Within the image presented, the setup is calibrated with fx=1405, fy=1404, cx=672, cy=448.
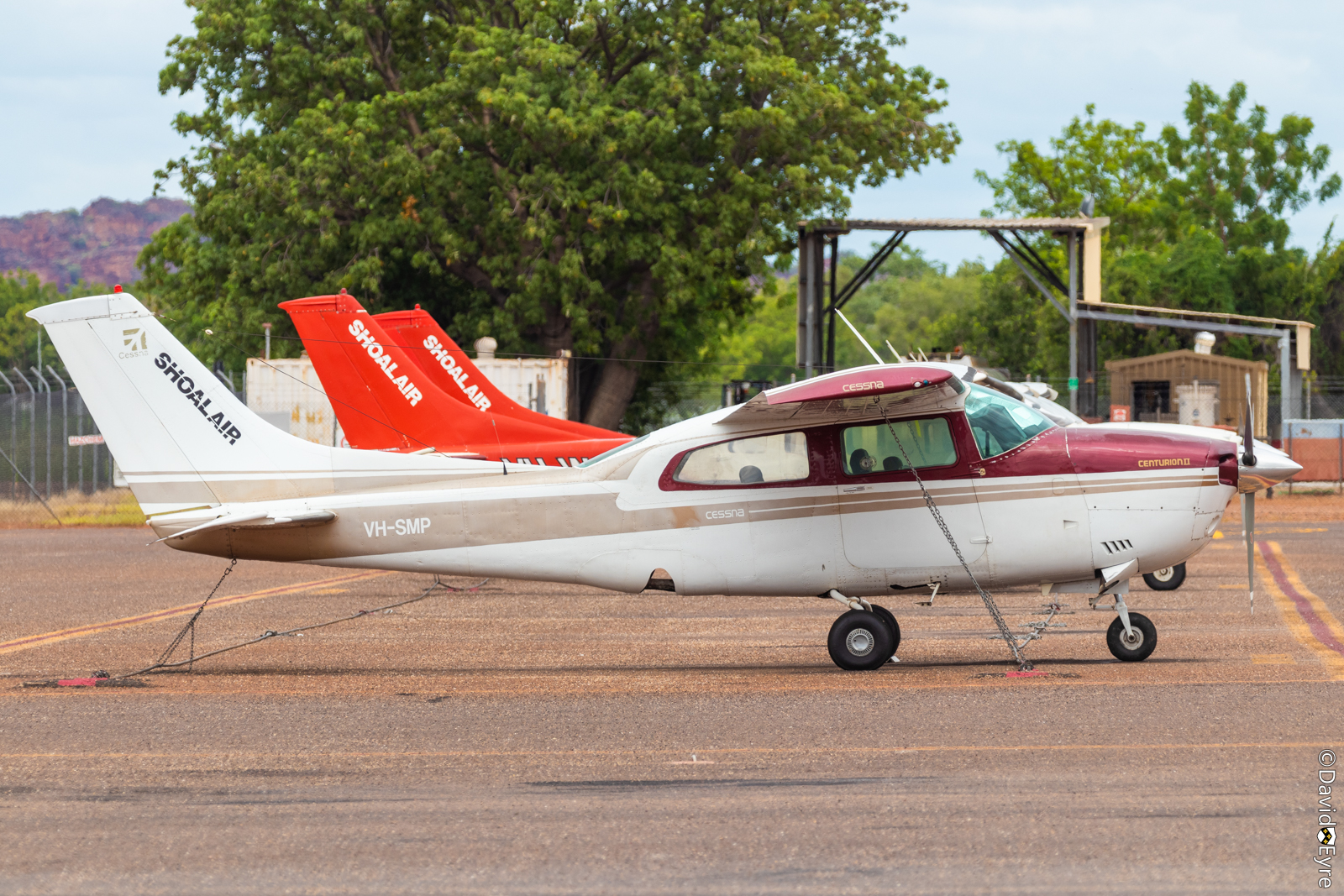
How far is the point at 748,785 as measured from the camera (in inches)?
260

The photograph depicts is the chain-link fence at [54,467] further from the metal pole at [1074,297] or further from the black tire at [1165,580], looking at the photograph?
the metal pole at [1074,297]

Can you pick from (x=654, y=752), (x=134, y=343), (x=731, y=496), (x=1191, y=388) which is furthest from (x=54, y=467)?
(x=654, y=752)

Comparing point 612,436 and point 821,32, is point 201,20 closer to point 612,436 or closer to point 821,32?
point 821,32

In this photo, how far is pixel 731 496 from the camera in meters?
10.3

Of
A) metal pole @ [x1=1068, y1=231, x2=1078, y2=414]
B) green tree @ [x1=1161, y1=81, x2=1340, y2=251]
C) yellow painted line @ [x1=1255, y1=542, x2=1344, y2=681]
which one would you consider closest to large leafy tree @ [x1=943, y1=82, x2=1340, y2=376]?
green tree @ [x1=1161, y1=81, x2=1340, y2=251]

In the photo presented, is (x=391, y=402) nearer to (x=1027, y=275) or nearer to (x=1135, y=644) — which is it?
(x=1135, y=644)

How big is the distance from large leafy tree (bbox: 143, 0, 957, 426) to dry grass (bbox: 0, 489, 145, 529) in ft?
16.8

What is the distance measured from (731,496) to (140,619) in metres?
6.71

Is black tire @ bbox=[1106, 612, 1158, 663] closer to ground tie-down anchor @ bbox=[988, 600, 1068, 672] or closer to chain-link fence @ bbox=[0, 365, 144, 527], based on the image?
ground tie-down anchor @ bbox=[988, 600, 1068, 672]

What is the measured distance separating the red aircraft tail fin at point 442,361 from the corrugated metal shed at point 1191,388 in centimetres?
2156

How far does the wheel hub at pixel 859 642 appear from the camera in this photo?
33.3 feet

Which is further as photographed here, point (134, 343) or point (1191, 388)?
point (1191, 388)

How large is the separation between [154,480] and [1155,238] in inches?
2341

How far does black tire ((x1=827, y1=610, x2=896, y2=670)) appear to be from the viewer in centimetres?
1011
